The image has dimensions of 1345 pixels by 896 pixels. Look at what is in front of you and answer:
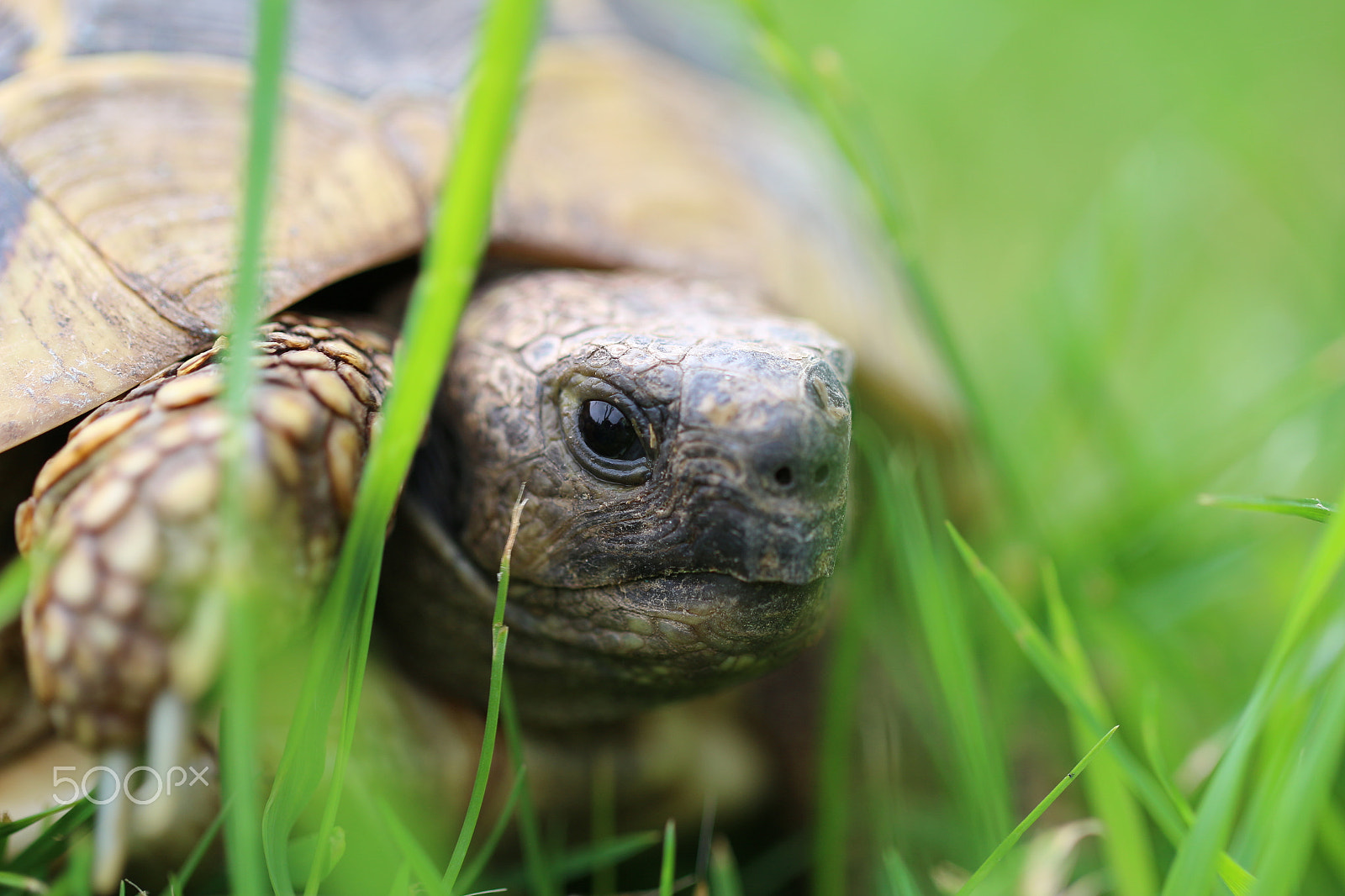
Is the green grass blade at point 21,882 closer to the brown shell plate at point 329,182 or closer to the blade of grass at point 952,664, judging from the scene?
the brown shell plate at point 329,182

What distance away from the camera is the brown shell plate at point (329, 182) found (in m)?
1.06

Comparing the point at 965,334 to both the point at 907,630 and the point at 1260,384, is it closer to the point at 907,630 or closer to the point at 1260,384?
the point at 1260,384

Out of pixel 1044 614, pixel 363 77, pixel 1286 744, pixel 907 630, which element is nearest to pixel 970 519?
pixel 1044 614

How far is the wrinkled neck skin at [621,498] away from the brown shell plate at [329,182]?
19cm

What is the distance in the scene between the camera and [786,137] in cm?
201

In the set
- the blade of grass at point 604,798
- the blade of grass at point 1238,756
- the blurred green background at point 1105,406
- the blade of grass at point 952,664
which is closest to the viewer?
the blade of grass at point 1238,756

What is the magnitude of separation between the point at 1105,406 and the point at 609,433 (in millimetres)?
1271

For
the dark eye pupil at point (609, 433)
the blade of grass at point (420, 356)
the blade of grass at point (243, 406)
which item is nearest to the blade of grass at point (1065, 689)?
the dark eye pupil at point (609, 433)

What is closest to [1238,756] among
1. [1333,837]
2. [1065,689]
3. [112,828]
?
[1065,689]

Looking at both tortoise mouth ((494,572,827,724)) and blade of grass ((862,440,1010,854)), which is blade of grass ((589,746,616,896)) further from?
blade of grass ((862,440,1010,854))

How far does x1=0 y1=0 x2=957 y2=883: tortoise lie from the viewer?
0.94m

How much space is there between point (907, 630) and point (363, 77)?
110 cm

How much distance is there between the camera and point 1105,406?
197 centimetres

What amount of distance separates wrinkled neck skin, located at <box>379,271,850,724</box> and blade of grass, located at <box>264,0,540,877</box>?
0.25 meters
